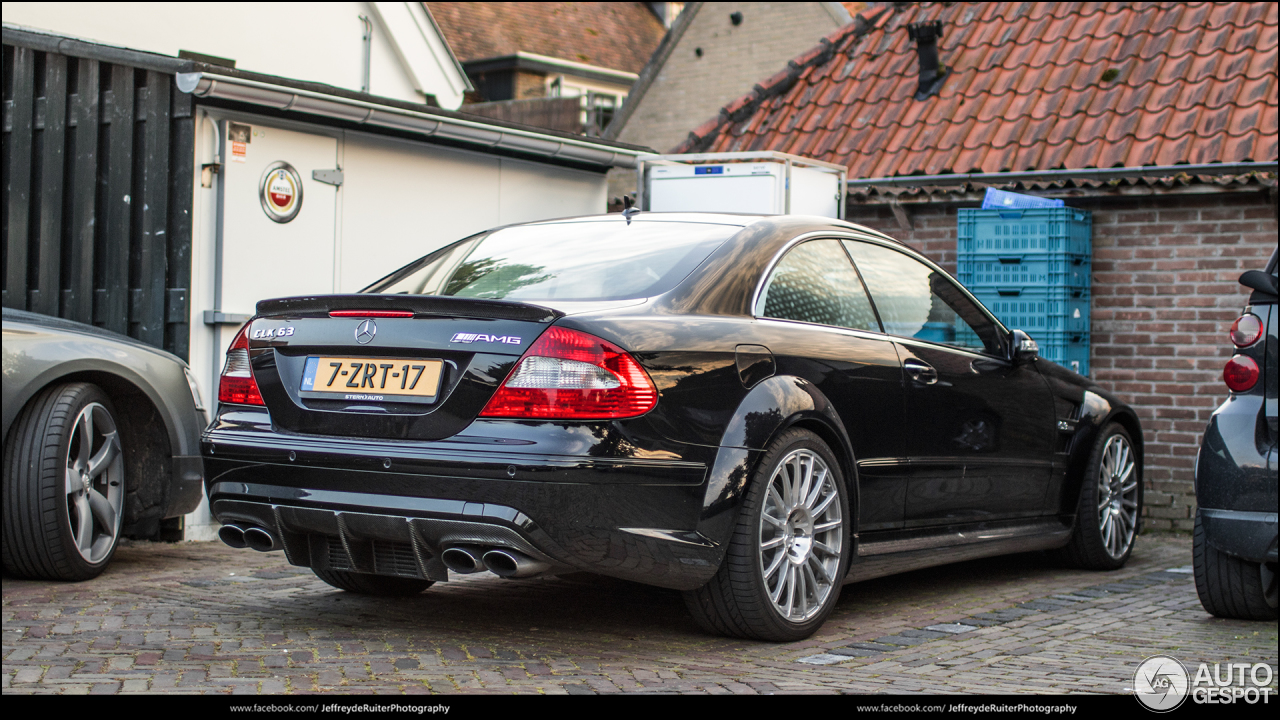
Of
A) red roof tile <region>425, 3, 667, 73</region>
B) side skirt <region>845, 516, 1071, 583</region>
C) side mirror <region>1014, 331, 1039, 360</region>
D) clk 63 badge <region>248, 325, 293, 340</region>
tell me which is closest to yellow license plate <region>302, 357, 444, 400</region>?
clk 63 badge <region>248, 325, 293, 340</region>

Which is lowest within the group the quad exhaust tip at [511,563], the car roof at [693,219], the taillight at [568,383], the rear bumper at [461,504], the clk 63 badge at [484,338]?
the quad exhaust tip at [511,563]

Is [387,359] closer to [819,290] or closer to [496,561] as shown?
[496,561]

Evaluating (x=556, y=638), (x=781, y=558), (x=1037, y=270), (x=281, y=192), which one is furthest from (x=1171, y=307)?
(x=556, y=638)

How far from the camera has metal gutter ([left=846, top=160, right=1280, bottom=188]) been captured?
8750 millimetres

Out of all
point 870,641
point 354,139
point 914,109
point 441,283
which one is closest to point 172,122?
point 354,139

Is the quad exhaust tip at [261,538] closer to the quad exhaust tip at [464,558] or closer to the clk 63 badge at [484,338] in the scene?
the quad exhaust tip at [464,558]

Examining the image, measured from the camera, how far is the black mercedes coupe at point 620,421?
411cm

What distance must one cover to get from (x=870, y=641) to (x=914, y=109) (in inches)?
287

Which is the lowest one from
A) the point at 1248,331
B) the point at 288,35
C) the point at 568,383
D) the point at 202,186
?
the point at 568,383

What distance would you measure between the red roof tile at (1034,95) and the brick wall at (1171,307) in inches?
15.1

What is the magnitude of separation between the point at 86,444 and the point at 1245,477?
15.6ft

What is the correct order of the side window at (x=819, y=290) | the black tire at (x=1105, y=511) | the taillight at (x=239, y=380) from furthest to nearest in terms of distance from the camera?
the black tire at (x=1105, y=511), the side window at (x=819, y=290), the taillight at (x=239, y=380)

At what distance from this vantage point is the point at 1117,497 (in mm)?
6988

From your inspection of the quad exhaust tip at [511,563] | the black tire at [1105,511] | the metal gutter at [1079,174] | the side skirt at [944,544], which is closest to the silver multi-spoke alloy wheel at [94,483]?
the quad exhaust tip at [511,563]
